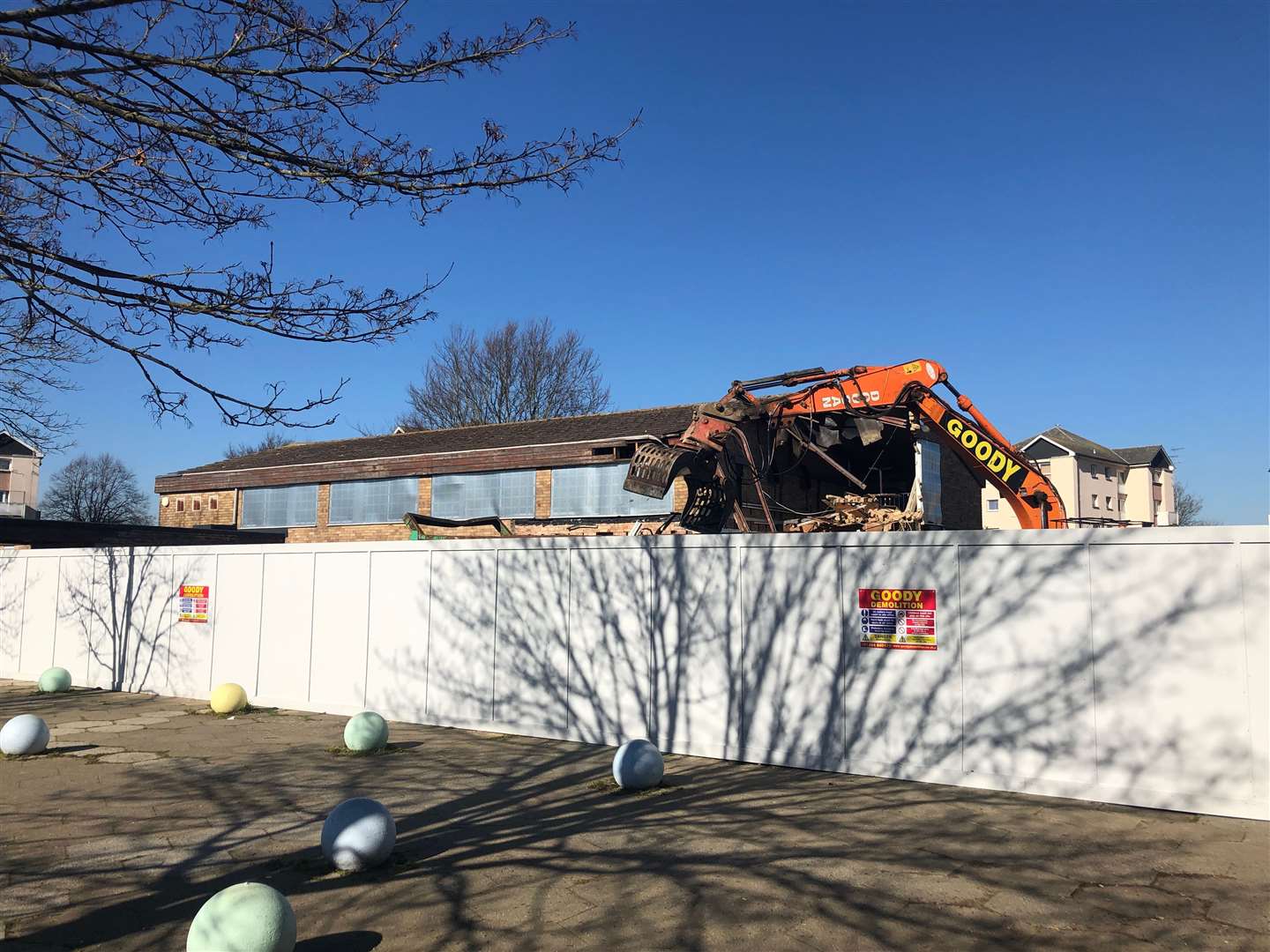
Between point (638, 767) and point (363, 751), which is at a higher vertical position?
point (638, 767)

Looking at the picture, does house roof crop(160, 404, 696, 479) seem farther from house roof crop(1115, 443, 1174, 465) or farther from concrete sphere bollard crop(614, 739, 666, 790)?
house roof crop(1115, 443, 1174, 465)

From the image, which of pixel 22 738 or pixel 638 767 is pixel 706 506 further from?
pixel 22 738

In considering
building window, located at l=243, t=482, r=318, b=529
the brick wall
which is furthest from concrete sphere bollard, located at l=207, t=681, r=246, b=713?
the brick wall

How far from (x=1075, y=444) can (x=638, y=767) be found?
2251 inches

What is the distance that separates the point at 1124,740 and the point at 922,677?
1.67 meters

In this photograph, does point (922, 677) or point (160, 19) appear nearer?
point (160, 19)

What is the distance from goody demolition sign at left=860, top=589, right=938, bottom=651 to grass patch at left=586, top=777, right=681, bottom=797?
230cm

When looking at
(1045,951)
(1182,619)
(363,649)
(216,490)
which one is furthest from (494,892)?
(216,490)

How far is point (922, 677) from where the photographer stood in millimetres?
8188

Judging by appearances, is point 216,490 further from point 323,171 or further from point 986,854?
point 986,854

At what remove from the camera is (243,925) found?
4125 millimetres

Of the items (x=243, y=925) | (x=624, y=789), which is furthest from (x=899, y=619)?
(x=243, y=925)

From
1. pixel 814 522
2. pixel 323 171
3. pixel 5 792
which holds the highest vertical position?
pixel 323 171

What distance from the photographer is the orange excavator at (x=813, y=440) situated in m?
12.3
